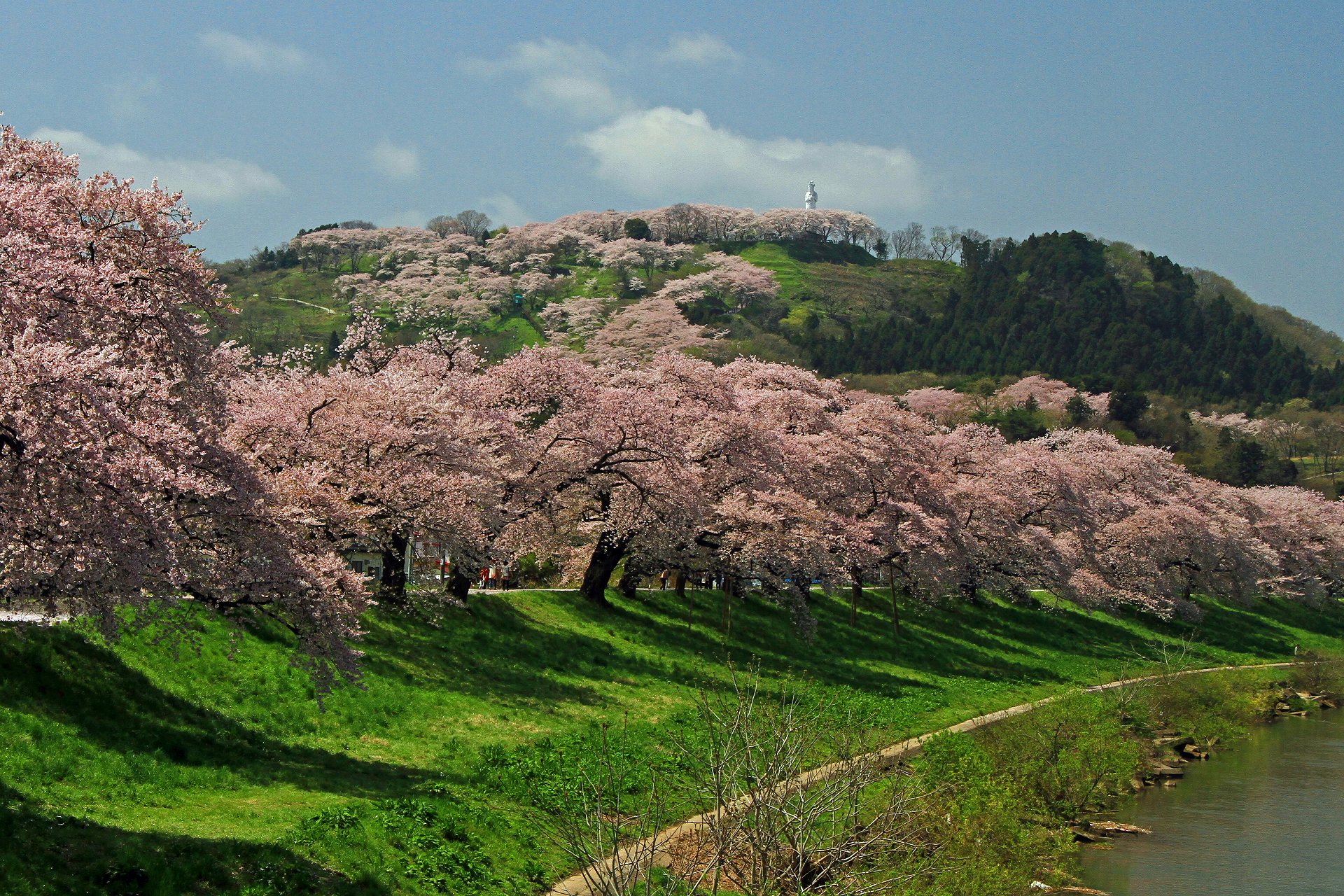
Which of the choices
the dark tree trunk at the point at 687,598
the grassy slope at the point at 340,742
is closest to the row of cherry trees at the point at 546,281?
the dark tree trunk at the point at 687,598

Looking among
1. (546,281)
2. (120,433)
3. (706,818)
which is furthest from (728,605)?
(546,281)

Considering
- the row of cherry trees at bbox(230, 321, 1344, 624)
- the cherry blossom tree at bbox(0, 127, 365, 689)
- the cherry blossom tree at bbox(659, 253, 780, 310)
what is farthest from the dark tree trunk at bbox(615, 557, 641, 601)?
the cherry blossom tree at bbox(659, 253, 780, 310)

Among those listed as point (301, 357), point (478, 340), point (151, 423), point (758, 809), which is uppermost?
point (478, 340)

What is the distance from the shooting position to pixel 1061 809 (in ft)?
97.9

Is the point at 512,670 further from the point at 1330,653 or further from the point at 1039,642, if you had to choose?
the point at 1330,653

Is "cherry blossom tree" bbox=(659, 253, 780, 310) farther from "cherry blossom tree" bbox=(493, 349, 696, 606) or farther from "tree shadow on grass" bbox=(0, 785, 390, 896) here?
"tree shadow on grass" bbox=(0, 785, 390, 896)

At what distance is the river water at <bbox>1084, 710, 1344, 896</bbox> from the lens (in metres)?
25.9

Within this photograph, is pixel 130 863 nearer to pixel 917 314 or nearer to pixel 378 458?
pixel 378 458

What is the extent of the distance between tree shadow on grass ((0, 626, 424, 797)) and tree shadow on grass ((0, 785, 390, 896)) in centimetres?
323

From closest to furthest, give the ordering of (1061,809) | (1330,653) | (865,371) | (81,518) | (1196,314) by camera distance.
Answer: (81,518), (1061,809), (1330,653), (865,371), (1196,314)

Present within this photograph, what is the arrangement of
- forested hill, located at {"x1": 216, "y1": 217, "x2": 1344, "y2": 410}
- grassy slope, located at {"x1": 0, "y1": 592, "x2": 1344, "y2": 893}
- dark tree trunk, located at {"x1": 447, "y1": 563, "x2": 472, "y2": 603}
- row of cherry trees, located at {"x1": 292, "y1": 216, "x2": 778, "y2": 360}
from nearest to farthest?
grassy slope, located at {"x1": 0, "y1": 592, "x2": 1344, "y2": 893} → dark tree trunk, located at {"x1": 447, "y1": 563, "x2": 472, "y2": 603} → row of cherry trees, located at {"x1": 292, "y1": 216, "x2": 778, "y2": 360} → forested hill, located at {"x1": 216, "y1": 217, "x2": 1344, "y2": 410}

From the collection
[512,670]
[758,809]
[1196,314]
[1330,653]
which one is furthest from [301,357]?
[1196,314]

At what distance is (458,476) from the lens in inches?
1321

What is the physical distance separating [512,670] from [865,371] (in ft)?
406
